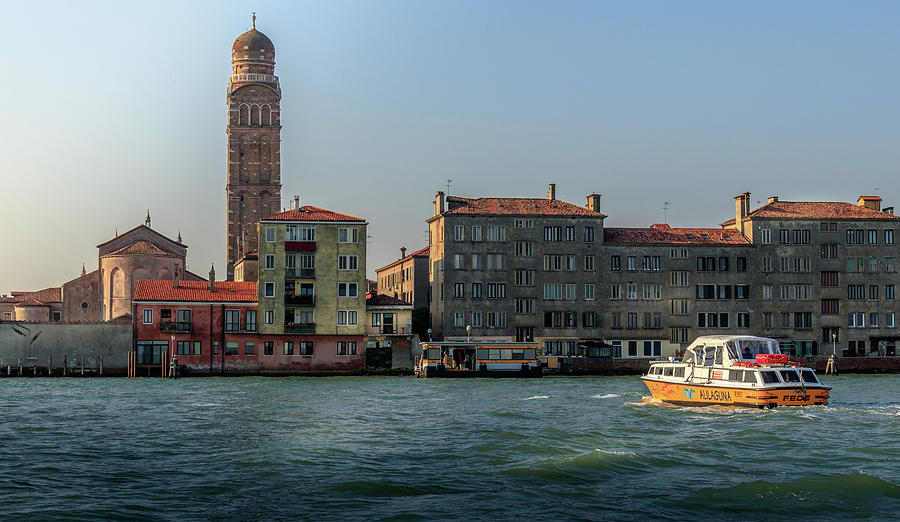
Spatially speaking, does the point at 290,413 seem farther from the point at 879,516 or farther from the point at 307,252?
the point at 307,252

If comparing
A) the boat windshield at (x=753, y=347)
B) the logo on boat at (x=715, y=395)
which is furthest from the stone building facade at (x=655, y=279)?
the logo on boat at (x=715, y=395)

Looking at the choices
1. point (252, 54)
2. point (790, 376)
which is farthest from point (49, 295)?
point (790, 376)

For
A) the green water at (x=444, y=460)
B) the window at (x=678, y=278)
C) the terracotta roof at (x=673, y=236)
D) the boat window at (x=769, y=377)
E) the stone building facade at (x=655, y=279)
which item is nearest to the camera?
the green water at (x=444, y=460)

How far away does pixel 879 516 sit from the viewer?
1734cm

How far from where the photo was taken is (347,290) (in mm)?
71188

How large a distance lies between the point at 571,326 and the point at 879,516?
57055 millimetres

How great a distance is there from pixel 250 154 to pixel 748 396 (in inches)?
2762

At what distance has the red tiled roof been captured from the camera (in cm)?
8962

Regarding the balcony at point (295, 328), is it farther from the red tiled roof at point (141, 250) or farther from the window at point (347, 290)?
the red tiled roof at point (141, 250)

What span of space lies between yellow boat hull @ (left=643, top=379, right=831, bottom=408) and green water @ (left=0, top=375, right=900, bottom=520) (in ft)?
1.89

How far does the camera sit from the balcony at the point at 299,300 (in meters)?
70.4

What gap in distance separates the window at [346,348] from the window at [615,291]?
19772 millimetres

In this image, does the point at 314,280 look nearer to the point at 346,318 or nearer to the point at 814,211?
the point at 346,318

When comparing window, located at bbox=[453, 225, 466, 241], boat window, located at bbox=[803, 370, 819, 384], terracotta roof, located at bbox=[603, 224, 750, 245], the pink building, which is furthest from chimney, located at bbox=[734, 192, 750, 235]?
boat window, located at bbox=[803, 370, 819, 384]
